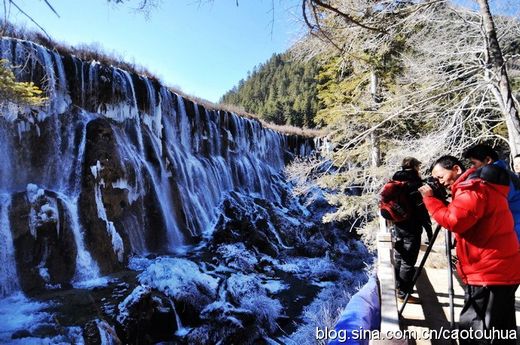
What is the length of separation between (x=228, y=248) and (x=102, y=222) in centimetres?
475

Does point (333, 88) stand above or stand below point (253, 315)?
above

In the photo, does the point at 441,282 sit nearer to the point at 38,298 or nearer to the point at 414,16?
the point at 414,16

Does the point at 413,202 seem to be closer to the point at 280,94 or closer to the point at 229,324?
the point at 229,324

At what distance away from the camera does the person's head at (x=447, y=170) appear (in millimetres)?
2318

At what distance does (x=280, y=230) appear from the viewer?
17.1m

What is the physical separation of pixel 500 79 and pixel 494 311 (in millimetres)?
4228

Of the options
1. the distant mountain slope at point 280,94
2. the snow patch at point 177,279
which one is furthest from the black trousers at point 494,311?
the distant mountain slope at point 280,94

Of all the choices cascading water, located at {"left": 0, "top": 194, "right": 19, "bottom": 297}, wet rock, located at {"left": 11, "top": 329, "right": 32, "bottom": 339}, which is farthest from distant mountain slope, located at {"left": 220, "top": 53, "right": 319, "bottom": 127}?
wet rock, located at {"left": 11, "top": 329, "right": 32, "bottom": 339}

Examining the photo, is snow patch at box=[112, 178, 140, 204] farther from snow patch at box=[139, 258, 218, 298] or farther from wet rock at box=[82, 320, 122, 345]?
wet rock at box=[82, 320, 122, 345]

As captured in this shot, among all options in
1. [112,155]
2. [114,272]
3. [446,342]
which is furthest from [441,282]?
[112,155]

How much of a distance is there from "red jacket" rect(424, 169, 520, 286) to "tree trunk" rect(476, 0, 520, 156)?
346 cm

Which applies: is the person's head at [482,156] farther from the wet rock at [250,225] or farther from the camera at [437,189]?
the wet rock at [250,225]

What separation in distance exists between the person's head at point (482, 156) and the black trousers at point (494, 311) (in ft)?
2.55

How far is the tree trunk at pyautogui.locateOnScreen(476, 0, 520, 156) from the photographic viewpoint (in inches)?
190
